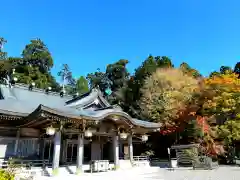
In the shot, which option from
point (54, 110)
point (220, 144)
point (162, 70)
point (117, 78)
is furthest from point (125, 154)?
point (117, 78)

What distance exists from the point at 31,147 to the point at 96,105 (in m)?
7.64

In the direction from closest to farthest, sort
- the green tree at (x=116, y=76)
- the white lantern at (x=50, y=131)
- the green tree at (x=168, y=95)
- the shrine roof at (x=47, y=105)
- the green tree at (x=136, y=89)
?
the white lantern at (x=50, y=131), the shrine roof at (x=47, y=105), the green tree at (x=168, y=95), the green tree at (x=136, y=89), the green tree at (x=116, y=76)

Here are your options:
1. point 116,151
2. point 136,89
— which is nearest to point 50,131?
point 116,151

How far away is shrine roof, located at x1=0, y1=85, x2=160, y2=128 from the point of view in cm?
1320

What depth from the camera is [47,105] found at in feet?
61.2

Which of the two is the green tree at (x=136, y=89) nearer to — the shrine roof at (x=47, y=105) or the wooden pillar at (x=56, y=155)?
the shrine roof at (x=47, y=105)

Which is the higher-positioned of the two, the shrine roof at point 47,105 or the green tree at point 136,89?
the green tree at point 136,89

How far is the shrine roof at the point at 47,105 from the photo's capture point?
13.2 metres

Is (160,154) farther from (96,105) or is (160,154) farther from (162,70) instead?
(162,70)

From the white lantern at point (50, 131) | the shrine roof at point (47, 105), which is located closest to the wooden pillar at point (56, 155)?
the white lantern at point (50, 131)

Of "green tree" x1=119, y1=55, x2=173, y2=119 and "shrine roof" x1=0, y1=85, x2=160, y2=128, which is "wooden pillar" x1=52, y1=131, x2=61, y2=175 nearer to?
"shrine roof" x1=0, y1=85, x2=160, y2=128

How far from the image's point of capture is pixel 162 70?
34.8 m

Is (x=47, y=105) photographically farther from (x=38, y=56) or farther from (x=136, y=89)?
(x=38, y=56)

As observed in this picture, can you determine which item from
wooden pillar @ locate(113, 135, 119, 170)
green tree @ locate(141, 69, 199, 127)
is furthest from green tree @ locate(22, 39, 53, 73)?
wooden pillar @ locate(113, 135, 119, 170)
